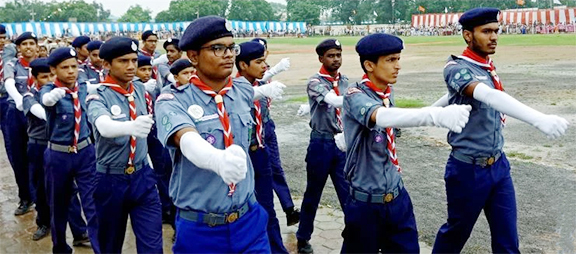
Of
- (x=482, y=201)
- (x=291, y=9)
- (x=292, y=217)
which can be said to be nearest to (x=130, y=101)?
(x=292, y=217)

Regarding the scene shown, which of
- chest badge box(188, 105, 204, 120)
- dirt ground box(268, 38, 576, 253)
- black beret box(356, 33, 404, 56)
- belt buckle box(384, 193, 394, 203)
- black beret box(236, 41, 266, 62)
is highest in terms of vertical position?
black beret box(356, 33, 404, 56)

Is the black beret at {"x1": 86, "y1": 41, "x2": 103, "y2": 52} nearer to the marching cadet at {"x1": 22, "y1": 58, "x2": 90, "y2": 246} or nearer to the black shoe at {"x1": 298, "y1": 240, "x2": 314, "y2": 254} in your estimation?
the marching cadet at {"x1": 22, "y1": 58, "x2": 90, "y2": 246}

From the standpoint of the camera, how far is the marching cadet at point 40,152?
19.1 feet

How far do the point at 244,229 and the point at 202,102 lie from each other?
76 centimetres

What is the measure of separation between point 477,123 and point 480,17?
32.3 inches

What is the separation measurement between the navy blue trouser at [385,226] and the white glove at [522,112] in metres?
0.88

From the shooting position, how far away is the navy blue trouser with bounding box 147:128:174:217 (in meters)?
6.52

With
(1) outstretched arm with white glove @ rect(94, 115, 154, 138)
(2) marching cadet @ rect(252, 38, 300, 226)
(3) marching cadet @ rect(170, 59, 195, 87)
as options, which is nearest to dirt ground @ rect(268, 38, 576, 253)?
(2) marching cadet @ rect(252, 38, 300, 226)

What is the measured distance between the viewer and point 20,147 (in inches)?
280

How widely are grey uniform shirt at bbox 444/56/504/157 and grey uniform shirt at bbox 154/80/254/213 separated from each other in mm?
1871

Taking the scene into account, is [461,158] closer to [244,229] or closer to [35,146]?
[244,229]

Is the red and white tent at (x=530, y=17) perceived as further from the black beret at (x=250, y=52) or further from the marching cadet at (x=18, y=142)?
the black beret at (x=250, y=52)

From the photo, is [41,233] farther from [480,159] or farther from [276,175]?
[480,159]

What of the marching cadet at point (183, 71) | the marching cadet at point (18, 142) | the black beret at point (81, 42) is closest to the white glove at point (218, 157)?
the marching cadet at point (183, 71)
